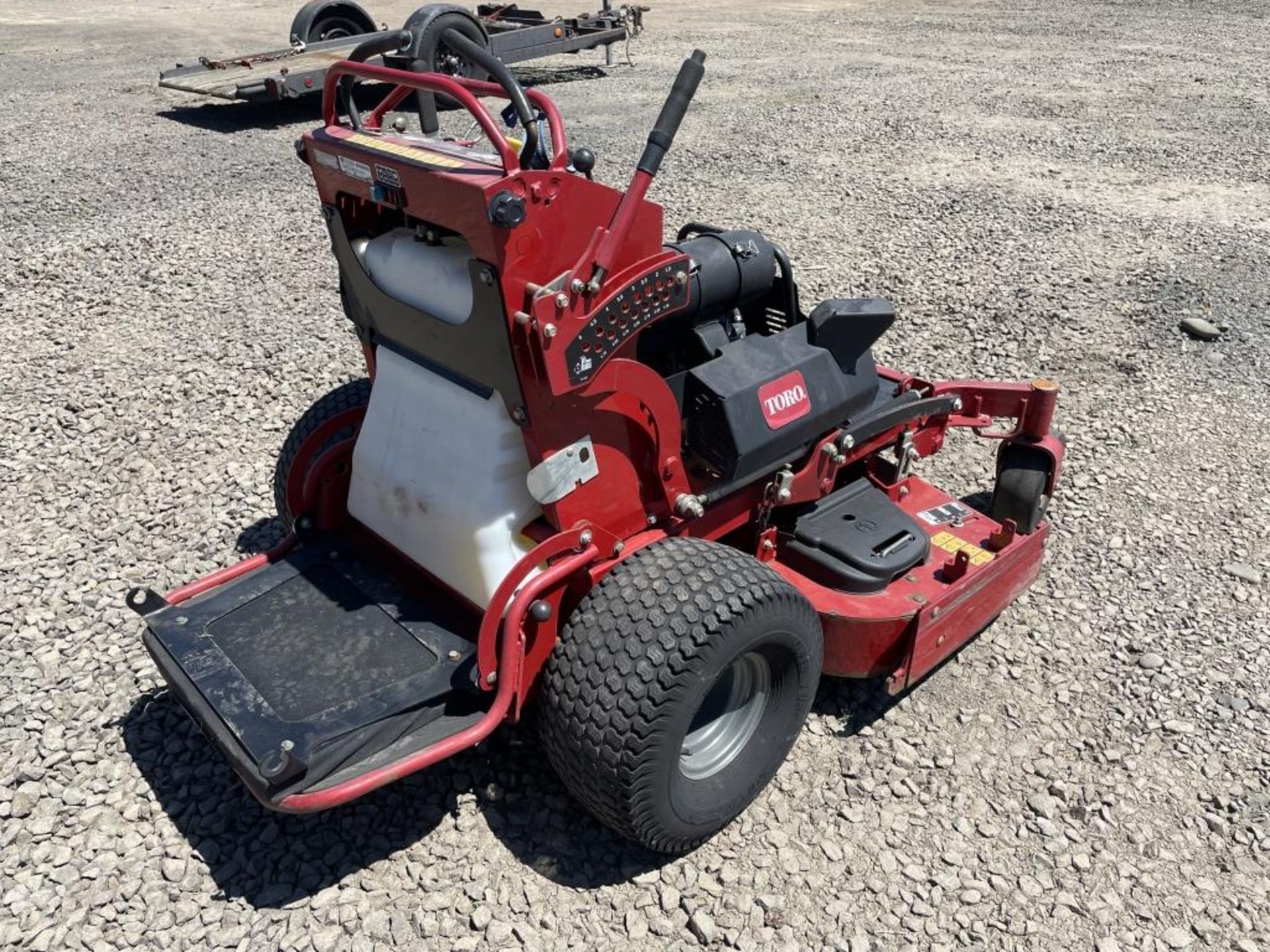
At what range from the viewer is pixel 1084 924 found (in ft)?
9.70

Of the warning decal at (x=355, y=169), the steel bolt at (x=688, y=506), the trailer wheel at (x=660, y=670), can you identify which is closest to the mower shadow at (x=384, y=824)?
the trailer wheel at (x=660, y=670)

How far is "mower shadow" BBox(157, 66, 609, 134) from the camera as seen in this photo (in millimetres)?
10977

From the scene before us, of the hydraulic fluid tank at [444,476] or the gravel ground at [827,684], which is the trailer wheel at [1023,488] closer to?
the gravel ground at [827,684]

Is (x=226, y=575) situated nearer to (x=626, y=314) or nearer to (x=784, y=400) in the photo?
(x=626, y=314)

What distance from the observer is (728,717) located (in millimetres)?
3260

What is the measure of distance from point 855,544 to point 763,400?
80 cm

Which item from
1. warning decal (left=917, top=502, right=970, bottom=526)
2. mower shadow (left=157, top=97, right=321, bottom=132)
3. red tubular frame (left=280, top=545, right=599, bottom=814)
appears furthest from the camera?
mower shadow (left=157, top=97, right=321, bottom=132)

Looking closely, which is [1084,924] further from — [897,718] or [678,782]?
[678,782]

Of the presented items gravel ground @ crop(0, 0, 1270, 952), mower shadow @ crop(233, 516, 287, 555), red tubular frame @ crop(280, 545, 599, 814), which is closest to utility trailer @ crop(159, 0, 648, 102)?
gravel ground @ crop(0, 0, 1270, 952)

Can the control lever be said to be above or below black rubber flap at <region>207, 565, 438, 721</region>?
above

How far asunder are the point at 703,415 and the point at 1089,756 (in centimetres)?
185

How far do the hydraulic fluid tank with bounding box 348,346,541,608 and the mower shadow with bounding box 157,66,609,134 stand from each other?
29.1ft

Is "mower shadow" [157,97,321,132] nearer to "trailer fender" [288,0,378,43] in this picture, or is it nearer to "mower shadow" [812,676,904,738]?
"trailer fender" [288,0,378,43]

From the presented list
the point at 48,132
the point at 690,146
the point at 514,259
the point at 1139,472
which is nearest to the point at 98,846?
the point at 514,259
